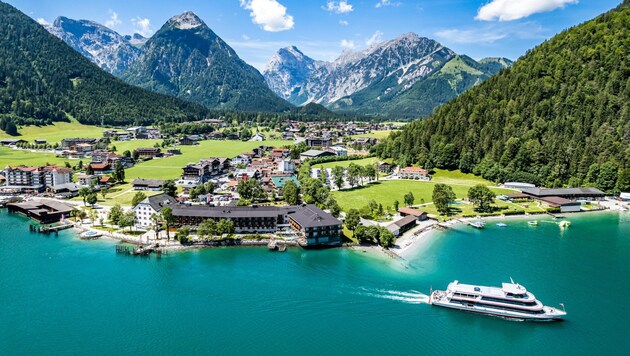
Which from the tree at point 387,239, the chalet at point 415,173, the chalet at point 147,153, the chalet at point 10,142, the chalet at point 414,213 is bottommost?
the tree at point 387,239

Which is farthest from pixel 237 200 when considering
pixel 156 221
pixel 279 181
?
pixel 156 221

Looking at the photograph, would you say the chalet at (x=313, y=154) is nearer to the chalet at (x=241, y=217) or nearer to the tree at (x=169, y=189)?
the tree at (x=169, y=189)

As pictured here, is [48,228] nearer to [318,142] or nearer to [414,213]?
[414,213]

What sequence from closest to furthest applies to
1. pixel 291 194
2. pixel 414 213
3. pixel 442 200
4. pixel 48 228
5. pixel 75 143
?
Answer: pixel 48 228 < pixel 414 213 < pixel 442 200 < pixel 291 194 < pixel 75 143

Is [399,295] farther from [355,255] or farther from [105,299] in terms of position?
[105,299]

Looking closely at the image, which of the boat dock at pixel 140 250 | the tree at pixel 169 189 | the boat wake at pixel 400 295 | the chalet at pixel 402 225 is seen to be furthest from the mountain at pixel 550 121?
the boat dock at pixel 140 250
